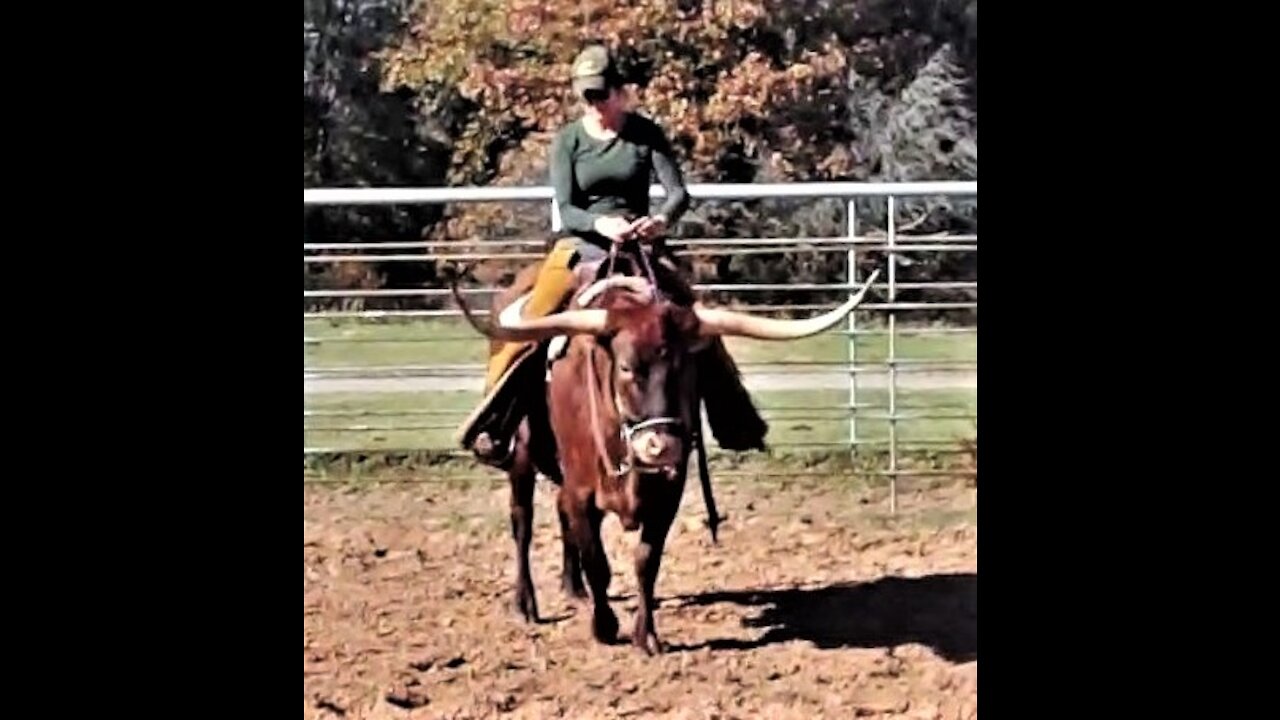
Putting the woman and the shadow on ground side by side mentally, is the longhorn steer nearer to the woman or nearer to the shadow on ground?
the woman

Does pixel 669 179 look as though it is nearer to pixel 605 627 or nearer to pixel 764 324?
pixel 764 324

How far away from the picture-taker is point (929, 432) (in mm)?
3875

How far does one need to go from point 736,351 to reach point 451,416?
1.93ft

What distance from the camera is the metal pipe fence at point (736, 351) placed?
3.79 metres

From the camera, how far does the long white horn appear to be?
3773mm

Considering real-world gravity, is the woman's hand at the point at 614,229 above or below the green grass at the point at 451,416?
above

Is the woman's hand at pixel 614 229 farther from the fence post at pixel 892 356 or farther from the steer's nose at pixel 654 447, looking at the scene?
the fence post at pixel 892 356

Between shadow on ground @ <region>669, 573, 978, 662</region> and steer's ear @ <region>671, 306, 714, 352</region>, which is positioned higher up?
steer's ear @ <region>671, 306, 714, 352</region>

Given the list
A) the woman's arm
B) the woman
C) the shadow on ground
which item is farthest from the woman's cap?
the shadow on ground

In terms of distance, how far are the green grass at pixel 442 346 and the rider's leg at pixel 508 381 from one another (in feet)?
0.16

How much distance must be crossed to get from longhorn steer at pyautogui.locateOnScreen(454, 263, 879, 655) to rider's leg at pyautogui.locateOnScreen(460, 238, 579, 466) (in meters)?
0.02

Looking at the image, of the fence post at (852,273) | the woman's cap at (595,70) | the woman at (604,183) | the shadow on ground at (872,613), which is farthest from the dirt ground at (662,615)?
the woman's cap at (595,70)

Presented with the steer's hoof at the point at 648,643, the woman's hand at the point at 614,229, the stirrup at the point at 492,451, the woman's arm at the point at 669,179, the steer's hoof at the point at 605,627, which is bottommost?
the steer's hoof at the point at 648,643

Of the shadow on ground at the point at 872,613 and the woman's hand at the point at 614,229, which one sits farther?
the shadow on ground at the point at 872,613
